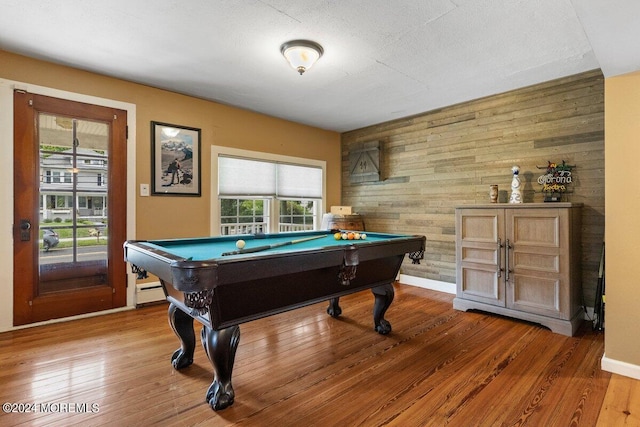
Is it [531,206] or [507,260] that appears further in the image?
[507,260]

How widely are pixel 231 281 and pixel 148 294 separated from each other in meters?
2.53

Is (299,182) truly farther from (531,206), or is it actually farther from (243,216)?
(531,206)

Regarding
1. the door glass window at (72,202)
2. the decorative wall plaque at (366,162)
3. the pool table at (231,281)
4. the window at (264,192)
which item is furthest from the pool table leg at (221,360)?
the decorative wall plaque at (366,162)

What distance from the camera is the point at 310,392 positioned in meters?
1.92

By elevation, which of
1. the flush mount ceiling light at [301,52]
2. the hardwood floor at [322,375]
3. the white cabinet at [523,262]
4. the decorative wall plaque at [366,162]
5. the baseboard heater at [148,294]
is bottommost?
the hardwood floor at [322,375]

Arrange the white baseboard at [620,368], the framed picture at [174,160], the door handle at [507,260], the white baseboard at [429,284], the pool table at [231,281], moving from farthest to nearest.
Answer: the white baseboard at [429,284], the framed picture at [174,160], the door handle at [507,260], the white baseboard at [620,368], the pool table at [231,281]

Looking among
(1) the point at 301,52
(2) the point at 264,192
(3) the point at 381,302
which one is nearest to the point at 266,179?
(2) the point at 264,192

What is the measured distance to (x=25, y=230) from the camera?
2.89 metres

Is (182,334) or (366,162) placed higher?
(366,162)

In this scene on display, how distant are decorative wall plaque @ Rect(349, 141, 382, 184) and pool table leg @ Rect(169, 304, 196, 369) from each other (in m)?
3.61

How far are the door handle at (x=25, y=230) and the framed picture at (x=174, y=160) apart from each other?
112 centimetres

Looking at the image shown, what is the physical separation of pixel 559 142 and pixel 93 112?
4927mm

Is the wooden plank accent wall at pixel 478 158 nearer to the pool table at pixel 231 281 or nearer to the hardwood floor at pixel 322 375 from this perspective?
the hardwood floor at pixel 322 375

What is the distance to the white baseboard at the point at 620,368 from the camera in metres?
2.08
